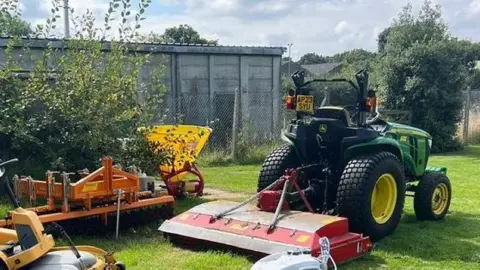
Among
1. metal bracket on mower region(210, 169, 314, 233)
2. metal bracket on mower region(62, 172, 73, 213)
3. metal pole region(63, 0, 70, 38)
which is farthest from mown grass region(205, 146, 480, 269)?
metal pole region(63, 0, 70, 38)

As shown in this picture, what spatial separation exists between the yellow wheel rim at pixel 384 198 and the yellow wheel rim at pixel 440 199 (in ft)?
3.76

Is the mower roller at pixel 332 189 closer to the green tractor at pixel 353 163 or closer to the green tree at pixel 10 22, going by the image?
the green tractor at pixel 353 163

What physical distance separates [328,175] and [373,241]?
Result: 869mm

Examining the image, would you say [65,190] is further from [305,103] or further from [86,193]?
[305,103]

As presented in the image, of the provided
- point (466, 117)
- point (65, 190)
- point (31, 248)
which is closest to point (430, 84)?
point (466, 117)

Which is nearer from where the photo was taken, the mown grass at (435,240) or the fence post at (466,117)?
the mown grass at (435,240)

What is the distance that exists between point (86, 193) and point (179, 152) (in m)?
2.43

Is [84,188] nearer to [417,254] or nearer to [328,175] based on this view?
[328,175]

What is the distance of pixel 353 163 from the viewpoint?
21.6 feet

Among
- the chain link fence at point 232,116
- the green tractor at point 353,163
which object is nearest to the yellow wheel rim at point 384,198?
the green tractor at point 353,163

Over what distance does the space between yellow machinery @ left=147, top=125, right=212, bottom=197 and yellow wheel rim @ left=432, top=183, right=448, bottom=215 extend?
316 centimetres

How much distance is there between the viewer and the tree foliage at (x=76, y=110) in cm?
794

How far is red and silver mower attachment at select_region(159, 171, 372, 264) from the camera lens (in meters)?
5.60

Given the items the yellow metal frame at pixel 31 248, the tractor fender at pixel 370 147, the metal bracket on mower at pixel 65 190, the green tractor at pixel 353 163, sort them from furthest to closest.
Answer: the tractor fender at pixel 370 147 → the green tractor at pixel 353 163 → the metal bracket on mower at pixel 65 190 → the yellow metal frame at pixel 31 248
